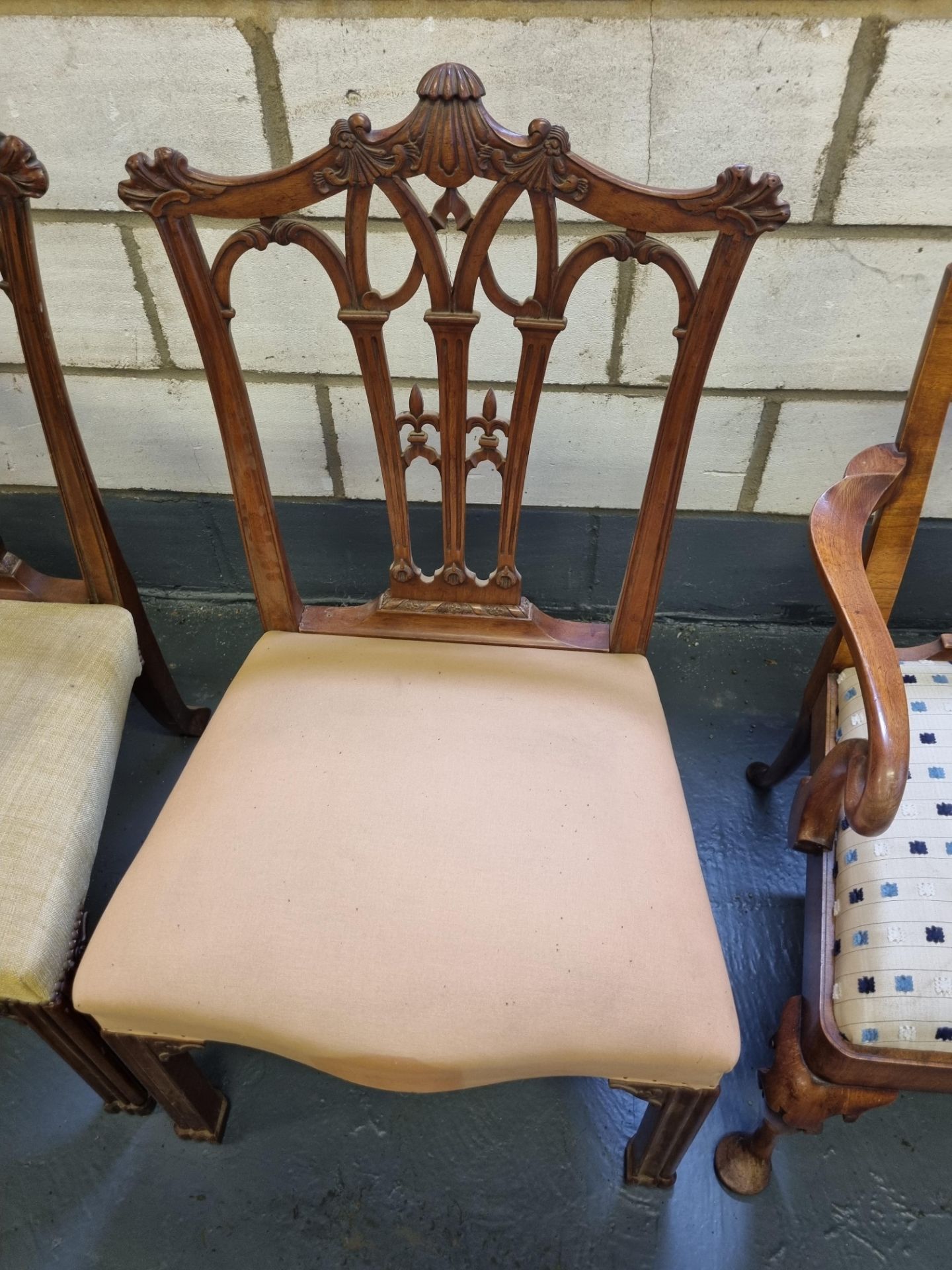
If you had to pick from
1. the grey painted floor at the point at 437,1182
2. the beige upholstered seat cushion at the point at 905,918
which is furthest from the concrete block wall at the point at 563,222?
the grey painted floor at the point at 437,1182

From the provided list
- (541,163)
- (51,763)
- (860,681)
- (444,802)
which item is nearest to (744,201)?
(541,163)

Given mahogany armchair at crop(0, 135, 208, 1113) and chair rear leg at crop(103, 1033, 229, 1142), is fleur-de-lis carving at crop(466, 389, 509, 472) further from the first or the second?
chair rear leg at crop(103, 1033, 229, 1142)

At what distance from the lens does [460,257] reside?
0.75 m

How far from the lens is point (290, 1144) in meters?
1.04

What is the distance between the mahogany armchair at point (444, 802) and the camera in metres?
0.69

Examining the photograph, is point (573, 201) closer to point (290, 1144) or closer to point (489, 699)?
point (489, 699)

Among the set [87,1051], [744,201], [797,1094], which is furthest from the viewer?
[87,1051]

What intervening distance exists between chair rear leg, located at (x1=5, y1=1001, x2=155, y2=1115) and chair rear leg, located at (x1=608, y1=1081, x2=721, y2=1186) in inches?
23.2

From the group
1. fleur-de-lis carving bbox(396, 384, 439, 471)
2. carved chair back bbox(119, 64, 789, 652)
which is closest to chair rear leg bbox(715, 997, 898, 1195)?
carved chair back bbox(119, 64, 789, 652)

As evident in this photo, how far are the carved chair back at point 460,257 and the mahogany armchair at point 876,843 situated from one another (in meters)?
0.23

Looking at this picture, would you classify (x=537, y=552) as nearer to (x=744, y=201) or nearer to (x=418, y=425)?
(x=418, y=425)

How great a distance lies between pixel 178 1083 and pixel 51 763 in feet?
1.33

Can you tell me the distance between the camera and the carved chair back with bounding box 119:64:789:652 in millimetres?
681

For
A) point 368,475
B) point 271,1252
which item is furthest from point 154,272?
point 271,1252
